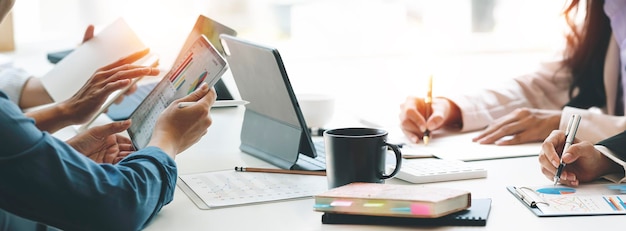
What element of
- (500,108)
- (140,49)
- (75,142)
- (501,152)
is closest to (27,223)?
(75,142)

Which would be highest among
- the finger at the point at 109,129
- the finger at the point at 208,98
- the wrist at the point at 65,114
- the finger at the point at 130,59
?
the finger at the point at 208,98

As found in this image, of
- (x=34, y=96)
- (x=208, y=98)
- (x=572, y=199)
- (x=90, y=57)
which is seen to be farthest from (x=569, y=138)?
(x=34, y=96)

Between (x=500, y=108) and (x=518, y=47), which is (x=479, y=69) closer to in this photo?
(x=518, y=47)

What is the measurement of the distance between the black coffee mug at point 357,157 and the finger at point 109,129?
0.34 meters

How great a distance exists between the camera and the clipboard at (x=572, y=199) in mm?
1041

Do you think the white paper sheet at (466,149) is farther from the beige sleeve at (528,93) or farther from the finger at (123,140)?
the finger at (123,140)

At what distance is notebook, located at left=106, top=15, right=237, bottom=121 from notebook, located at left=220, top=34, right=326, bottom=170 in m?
0.11

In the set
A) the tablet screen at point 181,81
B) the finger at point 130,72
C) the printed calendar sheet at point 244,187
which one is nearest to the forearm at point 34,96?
the finger at point 130,72

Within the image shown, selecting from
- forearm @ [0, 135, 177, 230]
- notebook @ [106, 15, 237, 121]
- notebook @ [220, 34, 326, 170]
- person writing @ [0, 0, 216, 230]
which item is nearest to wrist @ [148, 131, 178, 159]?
person writing @ [0, 0, 216, 230]

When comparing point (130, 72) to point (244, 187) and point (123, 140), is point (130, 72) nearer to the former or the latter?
point (123, 140)

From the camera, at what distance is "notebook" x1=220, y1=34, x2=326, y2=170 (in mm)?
1276

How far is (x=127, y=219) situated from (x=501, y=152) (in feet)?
2.45

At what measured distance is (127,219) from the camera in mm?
960

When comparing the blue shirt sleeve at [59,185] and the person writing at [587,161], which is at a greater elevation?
the blue shirt sleeve at [59,185]
